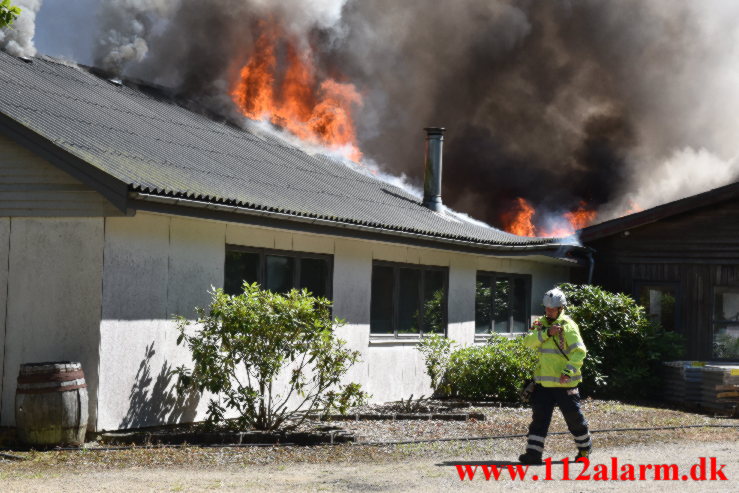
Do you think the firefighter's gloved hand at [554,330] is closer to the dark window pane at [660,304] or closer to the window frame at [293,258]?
the window frame at [293,258]

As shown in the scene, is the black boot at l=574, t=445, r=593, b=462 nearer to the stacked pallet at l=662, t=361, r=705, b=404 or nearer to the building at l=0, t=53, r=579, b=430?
the building at l=0, t=53, r=579, b=430

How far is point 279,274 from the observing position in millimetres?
13812

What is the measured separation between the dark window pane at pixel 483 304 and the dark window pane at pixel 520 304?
105 centimetres

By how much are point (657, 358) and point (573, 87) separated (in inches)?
750

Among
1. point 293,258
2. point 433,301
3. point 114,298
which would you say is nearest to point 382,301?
point 433,301

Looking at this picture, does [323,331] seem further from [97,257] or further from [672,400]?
[672,400]

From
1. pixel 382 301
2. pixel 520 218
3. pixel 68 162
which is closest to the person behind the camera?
pixel 68 162

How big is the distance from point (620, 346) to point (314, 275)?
6801 mm

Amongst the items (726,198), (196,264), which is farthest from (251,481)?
(726,198)

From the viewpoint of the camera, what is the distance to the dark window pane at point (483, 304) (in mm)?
18688

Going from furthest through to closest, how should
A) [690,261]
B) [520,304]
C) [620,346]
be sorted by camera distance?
[520,304], [690,261], [620,346]

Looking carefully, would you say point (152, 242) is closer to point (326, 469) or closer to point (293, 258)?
point (293, 258)

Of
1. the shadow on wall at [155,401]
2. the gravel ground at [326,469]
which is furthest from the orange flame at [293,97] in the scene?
the gravel ground at [326,469]

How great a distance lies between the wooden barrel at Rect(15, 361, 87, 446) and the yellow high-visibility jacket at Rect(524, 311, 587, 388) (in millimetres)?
4708
